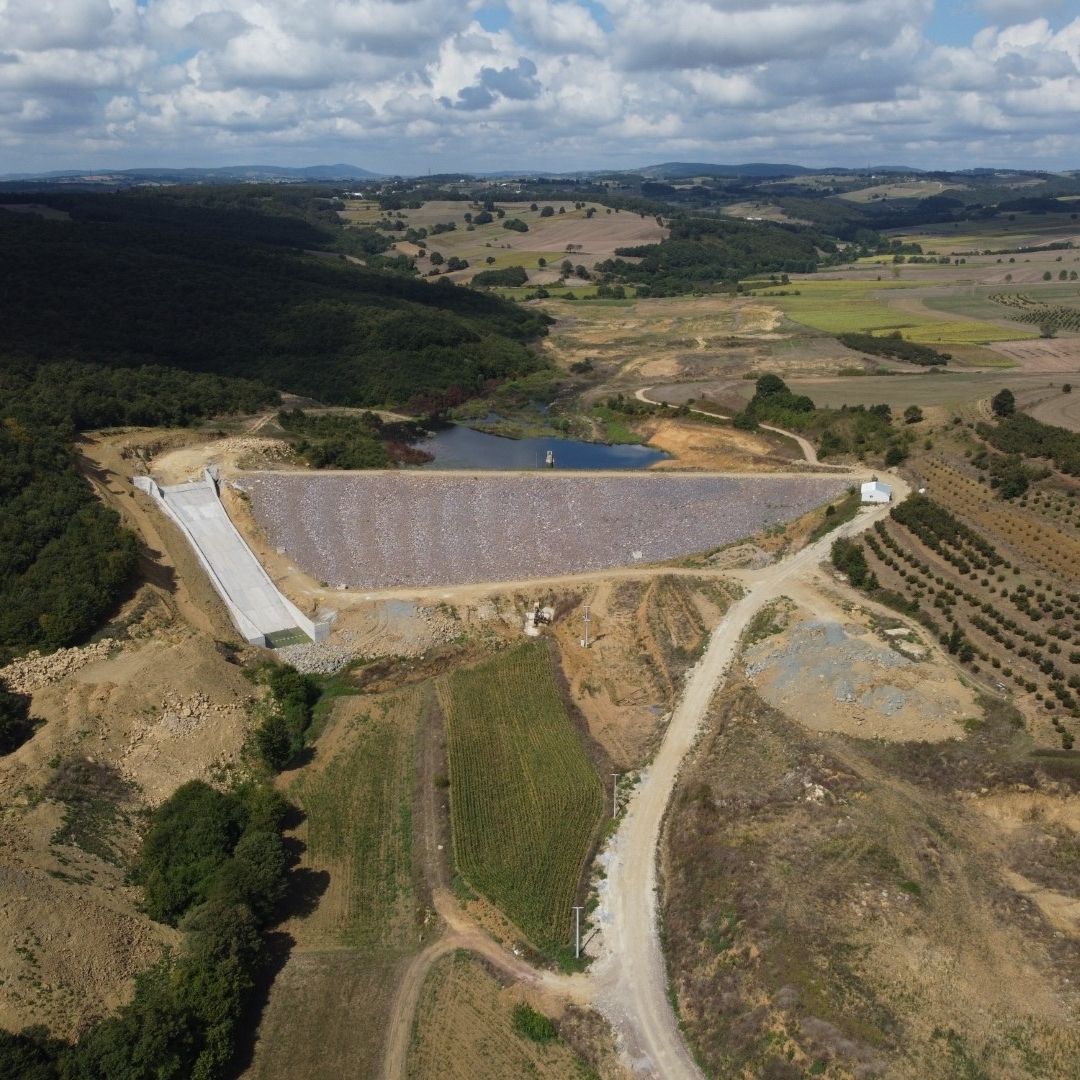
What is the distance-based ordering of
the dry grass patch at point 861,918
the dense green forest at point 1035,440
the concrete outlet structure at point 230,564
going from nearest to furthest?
the dry grass patch at point 861,918, the concrete outlet structure at point 230,564, the dense green forest at point 1035,440

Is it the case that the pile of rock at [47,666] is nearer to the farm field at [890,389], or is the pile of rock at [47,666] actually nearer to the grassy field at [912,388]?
the farm field at [890,389]

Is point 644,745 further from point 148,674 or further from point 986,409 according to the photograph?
point 986,409

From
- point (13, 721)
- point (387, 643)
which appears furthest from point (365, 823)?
point (13, 721)

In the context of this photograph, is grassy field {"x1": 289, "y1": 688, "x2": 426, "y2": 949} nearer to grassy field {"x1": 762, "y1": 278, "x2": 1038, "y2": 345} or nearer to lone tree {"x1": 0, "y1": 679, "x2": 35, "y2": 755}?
lone tree {"x1": 0, "y1": 679, "x2": 35, "y2": 755}

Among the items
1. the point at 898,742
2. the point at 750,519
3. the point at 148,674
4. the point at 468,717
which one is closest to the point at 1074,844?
the point at 898,742

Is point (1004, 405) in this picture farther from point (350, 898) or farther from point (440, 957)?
point (350, 898)

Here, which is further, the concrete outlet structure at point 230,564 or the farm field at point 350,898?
the concrete outlet structure at point 230,564

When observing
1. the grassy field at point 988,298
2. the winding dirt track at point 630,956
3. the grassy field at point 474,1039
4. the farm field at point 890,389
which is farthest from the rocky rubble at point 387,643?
the grassy field at point 988,298
